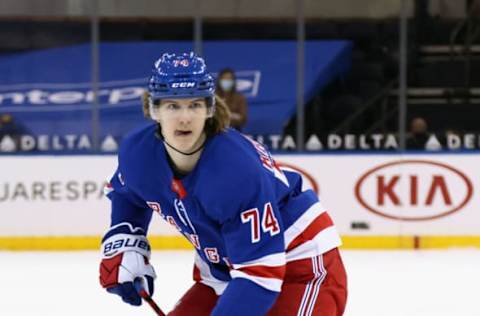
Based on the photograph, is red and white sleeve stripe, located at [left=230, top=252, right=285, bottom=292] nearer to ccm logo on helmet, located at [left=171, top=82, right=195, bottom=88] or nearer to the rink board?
ccm logo on helmet, located at [left=171, top=82, right=195, bottom=88]

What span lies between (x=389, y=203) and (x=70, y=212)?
Result: 1951 millimetres

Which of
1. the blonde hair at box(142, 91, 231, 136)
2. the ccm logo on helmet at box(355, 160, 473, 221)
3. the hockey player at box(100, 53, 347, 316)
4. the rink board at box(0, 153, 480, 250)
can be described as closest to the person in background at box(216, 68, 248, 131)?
the rink board at box(0, 153, 480, 250)

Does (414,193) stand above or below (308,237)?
below

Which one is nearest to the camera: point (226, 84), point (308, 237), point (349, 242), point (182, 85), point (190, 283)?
point (182, 85)

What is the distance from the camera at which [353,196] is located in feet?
22.5

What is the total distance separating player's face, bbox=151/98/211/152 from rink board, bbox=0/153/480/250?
4574 mm

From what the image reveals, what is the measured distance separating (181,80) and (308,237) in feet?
1.57

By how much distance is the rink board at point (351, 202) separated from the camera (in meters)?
6.80

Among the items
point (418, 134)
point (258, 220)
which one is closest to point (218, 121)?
point (258, 220)

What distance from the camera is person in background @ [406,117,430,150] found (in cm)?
705

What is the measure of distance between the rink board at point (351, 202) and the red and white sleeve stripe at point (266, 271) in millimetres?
4536

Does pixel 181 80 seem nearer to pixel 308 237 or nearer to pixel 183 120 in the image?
pixel 183 120

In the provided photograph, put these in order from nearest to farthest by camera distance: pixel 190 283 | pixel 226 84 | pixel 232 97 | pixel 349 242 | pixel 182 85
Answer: pixel 182 85, pixel 190 283, pixel 349 242, pixel 226 84, pixel 232 97

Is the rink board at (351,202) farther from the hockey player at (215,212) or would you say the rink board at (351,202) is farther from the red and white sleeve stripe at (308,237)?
the red and white sleeve stripe at (308,237)
